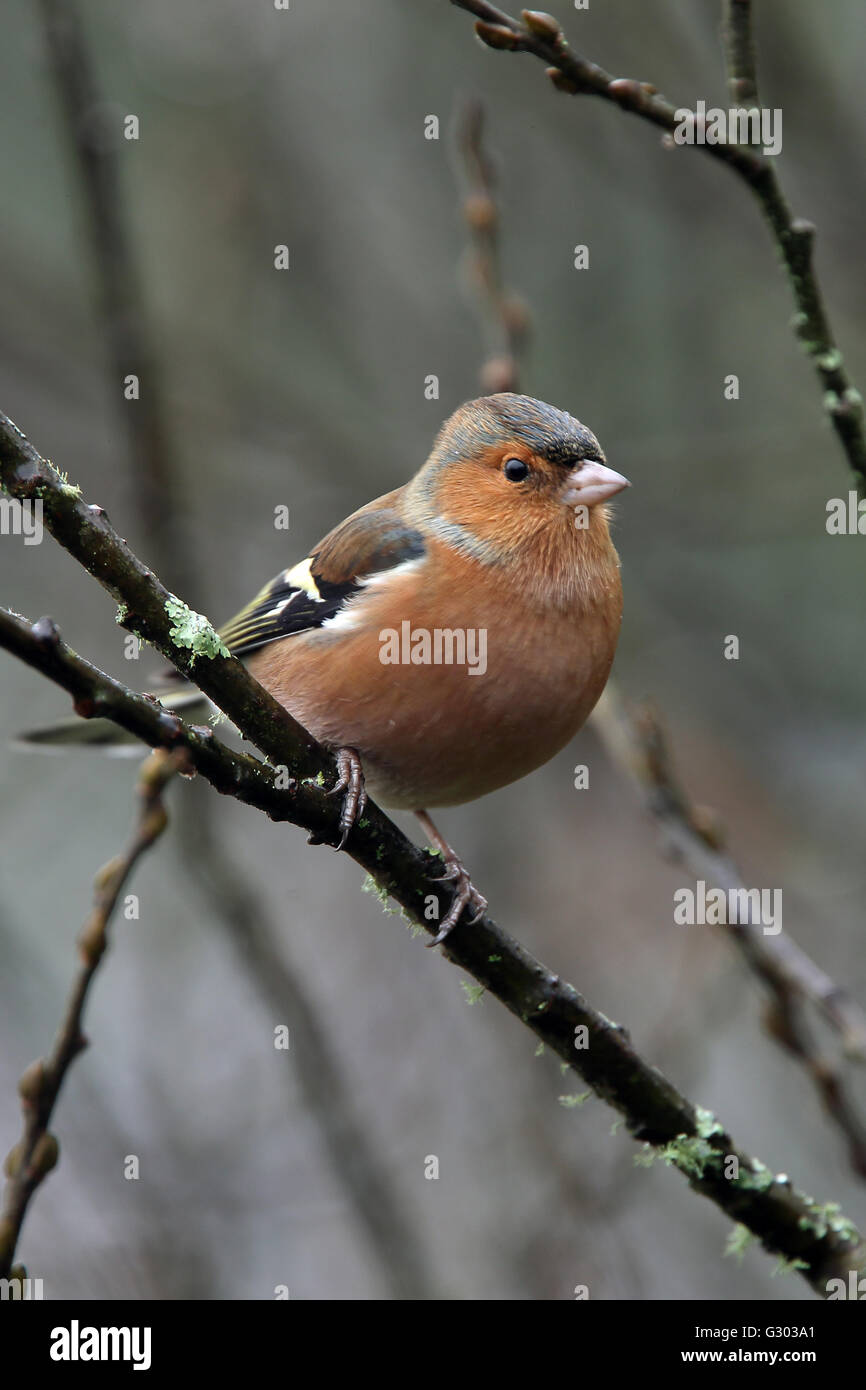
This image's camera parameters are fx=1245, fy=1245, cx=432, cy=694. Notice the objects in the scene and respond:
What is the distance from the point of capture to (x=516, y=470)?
4605 mm

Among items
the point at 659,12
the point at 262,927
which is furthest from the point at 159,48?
the point at 262,927

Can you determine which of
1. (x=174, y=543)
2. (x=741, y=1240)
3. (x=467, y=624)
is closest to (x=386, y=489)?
(x=174, y=543)

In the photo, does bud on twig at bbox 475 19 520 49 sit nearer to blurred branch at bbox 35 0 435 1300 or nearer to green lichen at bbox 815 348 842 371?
green lichen at bbox 815 348 842 371

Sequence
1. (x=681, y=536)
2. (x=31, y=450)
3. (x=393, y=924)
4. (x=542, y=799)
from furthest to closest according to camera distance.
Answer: (x=542, y=799) → (x=393, y=924) → (x=681, y=536) → (x=31, y=450)

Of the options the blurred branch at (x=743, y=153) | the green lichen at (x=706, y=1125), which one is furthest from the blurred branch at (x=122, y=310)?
the green lichen at (x=706, y=1125)

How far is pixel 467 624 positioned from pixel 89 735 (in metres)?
1.88

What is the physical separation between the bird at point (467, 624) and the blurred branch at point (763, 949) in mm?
404

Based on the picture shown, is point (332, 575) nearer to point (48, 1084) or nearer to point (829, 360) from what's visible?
point (829, 360)

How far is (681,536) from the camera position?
7.81 metres

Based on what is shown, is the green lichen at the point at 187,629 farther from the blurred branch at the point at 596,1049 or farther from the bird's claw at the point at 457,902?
the bird's claw at the point at 457,902

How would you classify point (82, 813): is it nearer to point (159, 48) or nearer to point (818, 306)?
point (159, 48)
